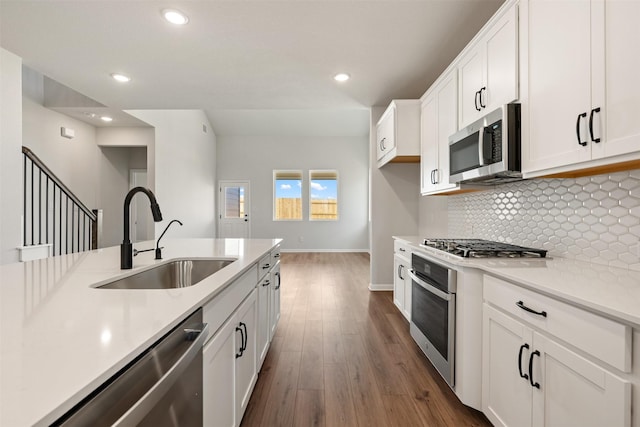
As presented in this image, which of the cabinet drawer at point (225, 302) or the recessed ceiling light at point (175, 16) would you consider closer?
the cabinet drawer at point (225, 302)

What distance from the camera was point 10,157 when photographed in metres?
2.91

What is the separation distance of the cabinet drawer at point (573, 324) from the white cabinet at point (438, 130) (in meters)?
1.23

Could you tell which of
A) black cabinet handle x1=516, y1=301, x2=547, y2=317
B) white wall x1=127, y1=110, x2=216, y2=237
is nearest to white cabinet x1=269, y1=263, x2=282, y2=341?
black cabinet handle x1=516, y1=301, x2=547, y2=317

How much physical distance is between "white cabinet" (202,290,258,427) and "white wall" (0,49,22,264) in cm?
285

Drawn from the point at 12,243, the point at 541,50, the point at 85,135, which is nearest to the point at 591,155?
the point at 541,50

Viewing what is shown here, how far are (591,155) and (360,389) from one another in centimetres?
178

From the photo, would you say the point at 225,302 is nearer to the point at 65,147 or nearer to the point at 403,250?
the point at 403,250

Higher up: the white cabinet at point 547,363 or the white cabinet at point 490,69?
the white cabinet at point 490,69

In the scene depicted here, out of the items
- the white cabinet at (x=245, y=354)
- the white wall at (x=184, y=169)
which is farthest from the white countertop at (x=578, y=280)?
the white wall at (x=184, y=169)

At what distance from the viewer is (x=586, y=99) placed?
1.25 metres

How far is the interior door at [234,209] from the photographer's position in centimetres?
831

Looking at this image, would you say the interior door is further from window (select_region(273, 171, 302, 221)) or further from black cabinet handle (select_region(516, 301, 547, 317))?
black cabinet handle (select_region(516, 301, 547, 317))

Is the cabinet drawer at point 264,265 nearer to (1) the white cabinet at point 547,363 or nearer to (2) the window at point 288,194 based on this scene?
(1) the white cabinet at point 547,363

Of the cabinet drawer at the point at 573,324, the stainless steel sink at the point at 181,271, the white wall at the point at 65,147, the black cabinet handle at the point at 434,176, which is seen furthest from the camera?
the white wall at the point at 65,147
